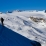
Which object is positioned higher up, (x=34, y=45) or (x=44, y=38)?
(x=44, y=38)

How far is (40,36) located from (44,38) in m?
0.63

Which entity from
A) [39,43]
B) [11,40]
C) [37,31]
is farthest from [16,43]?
[37,31]

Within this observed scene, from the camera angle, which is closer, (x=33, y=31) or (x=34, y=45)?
(x=34, y=45)

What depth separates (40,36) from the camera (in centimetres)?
2217

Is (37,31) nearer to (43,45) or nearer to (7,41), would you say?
(43,45)

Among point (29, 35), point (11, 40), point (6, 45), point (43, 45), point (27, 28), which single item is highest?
point (27, 28)

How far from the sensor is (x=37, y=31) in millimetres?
23828

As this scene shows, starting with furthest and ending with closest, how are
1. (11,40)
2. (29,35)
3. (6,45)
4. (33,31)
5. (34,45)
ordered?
Result: (33,31) → (29,35) → (34,45) → (11,40) → (6,45)

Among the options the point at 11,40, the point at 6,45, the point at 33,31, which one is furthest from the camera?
the point at 33,31

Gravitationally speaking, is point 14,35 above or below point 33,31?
below

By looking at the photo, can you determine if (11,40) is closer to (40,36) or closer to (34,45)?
(34,45)

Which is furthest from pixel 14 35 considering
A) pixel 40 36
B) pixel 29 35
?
pixel 40 36

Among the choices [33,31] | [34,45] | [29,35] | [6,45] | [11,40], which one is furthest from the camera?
[33,31]

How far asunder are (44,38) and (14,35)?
15.3ft
